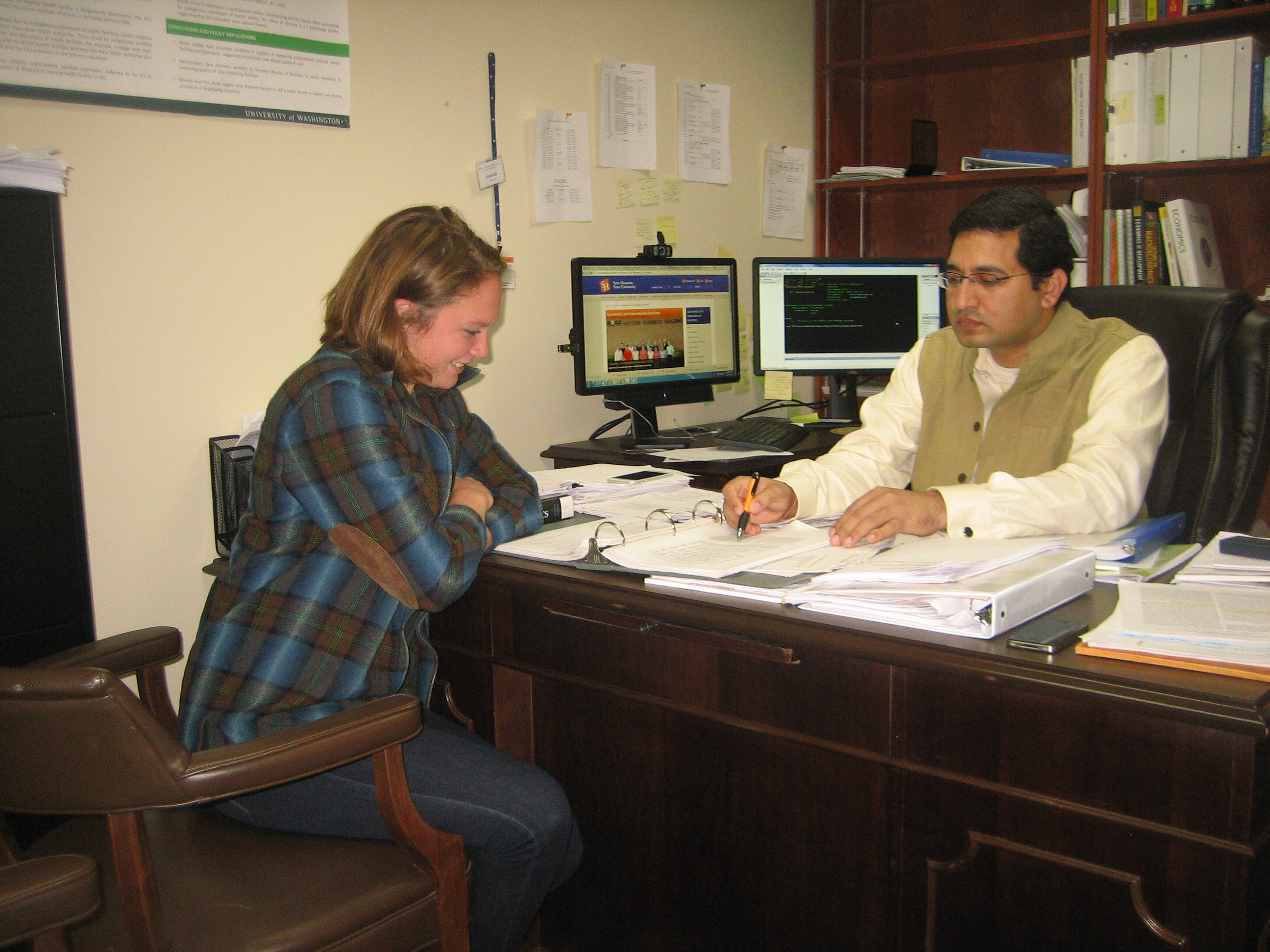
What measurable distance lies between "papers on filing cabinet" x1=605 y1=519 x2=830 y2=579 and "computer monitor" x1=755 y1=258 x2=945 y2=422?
1.49 meters

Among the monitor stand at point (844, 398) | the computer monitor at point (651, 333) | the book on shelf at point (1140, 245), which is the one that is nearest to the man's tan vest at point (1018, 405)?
the computer monitor at point (651, 333)

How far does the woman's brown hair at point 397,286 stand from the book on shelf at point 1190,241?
2.27 metres

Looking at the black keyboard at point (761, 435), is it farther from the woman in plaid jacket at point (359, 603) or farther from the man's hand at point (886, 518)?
the woman in plaid jacket at point (359, 603)

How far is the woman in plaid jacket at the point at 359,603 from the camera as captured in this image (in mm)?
1334

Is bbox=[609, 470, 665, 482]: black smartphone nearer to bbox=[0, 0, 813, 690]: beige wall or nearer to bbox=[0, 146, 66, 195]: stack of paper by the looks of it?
bbox=[0, 0, 813, 690]: beige wall

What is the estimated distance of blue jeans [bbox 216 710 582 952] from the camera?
1.32 meters

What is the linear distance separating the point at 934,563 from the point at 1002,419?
0.77 meters

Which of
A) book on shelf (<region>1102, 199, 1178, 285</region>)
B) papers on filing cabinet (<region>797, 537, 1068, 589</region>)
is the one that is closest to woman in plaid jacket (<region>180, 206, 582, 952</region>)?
papers on filing cabinet (<region>797, 537, 1068, 589</region>)

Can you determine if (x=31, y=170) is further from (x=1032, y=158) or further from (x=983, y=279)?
(x=1032, y=158)

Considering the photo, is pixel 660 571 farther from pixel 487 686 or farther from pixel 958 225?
pixel 958 225

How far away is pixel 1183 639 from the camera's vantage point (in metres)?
1.05

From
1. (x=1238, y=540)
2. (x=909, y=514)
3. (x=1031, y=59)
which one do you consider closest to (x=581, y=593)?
(x=909, y=514)

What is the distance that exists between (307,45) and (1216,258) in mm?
2560

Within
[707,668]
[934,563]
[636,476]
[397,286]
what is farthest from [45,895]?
[636,476]
